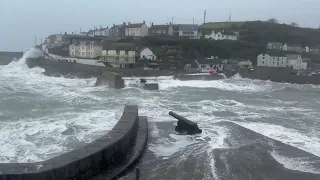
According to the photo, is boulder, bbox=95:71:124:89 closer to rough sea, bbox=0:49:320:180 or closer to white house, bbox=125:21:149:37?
rough sea, bbox=0:49:320:180

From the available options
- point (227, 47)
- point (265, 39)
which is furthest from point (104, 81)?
point (265, 39)

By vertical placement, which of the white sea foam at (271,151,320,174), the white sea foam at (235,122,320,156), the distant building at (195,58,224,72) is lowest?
the white sea foam at (271,151,320,174)

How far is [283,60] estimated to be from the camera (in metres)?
45.7

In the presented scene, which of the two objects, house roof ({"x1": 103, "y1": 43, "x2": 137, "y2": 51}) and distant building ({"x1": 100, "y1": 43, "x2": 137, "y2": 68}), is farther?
house roof ({"x1": 103, "y1": 43, "x2": 137, "y2": 51})

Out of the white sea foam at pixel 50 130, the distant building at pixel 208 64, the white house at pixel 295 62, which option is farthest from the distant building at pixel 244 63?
the white sea foam at pixel 50 130

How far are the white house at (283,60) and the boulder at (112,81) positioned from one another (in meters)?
26.5

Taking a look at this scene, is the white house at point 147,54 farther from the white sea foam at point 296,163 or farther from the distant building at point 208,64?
the white sea foam at point 296,163

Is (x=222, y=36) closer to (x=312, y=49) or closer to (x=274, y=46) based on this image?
(x=274, y=46)

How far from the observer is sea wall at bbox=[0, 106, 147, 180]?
21.4ft

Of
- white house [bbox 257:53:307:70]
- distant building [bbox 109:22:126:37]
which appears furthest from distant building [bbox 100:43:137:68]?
white house [bbox 257:53:307:70]

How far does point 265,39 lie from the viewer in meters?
63.3

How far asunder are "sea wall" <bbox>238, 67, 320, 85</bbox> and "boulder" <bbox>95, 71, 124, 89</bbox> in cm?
1689

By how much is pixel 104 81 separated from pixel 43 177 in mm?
22296

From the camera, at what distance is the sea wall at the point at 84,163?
6.52 metres
